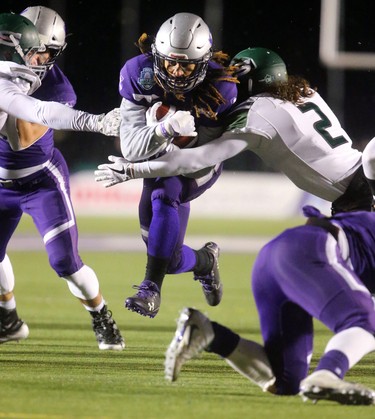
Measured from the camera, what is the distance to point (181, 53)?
545cm

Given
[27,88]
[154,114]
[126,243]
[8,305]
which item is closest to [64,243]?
[8,305]

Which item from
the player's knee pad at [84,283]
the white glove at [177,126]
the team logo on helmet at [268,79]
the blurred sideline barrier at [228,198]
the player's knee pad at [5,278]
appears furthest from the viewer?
the blurred sideline barrier at [228,198]

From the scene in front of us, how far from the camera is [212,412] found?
4273mm

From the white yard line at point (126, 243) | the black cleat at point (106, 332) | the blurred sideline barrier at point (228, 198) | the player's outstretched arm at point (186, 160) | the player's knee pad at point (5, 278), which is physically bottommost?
the blurred sideline barrier at point (228, 198)

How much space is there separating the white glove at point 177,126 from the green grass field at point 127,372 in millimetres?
1144

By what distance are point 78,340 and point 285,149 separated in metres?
2.29

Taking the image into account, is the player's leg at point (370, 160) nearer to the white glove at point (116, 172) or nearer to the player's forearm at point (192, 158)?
the player's forearm at point (192, 158)

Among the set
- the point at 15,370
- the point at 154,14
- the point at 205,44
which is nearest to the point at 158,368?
the point at 15,370

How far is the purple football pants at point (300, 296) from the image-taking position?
13.9ft

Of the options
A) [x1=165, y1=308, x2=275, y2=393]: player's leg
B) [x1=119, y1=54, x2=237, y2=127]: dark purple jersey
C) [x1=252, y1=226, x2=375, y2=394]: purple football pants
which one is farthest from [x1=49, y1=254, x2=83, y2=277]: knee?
[x1=252, y1=226, x2=375, y2=394]: purple football pants

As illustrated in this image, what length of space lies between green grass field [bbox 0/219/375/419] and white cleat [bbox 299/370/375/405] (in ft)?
0.49

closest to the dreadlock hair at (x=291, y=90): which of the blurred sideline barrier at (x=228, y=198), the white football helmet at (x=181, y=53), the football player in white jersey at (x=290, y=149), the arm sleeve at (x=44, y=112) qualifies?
the football player in white jersey at (x=290, y=149)

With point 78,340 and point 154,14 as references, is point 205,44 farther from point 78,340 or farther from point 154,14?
point 154,14

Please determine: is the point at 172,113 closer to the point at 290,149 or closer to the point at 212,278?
the point at 290,149
